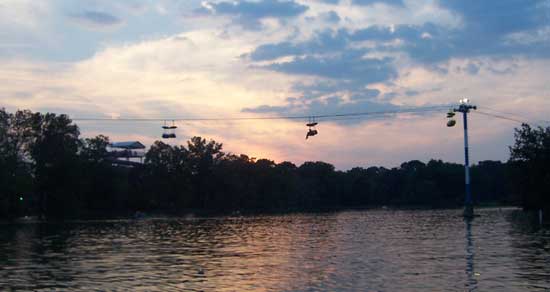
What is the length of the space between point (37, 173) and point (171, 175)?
44.8 m

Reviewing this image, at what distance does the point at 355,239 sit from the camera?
44.8 m

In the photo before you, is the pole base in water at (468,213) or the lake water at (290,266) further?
the pole base in water at (468,213)

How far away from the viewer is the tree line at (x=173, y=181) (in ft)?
315

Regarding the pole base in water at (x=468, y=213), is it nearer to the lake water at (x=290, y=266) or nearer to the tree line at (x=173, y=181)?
the tree line at (x=173, y=181)

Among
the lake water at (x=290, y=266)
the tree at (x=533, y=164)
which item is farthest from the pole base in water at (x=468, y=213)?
the lake water at (x=290, y=266)

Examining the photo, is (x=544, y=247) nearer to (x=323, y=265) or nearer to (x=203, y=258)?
(x=323, y=265)

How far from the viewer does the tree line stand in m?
95.9

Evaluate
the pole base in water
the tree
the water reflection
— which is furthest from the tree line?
the water reflection

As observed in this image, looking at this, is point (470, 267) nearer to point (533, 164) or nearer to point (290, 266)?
point (290, 266)

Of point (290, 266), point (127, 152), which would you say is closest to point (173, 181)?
point (127, 152)

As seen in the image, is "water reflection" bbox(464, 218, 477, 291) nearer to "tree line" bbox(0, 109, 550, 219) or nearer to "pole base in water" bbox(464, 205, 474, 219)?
"pole base in water" bbox(464, 205, 474, 219)

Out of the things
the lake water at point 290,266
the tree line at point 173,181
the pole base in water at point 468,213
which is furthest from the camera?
the tree line at point 173,181

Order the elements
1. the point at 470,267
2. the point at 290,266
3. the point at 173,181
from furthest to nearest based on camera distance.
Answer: the point at 173,181, the point at 290,266, the point at 470,267

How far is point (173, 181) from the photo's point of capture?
152250 mm
